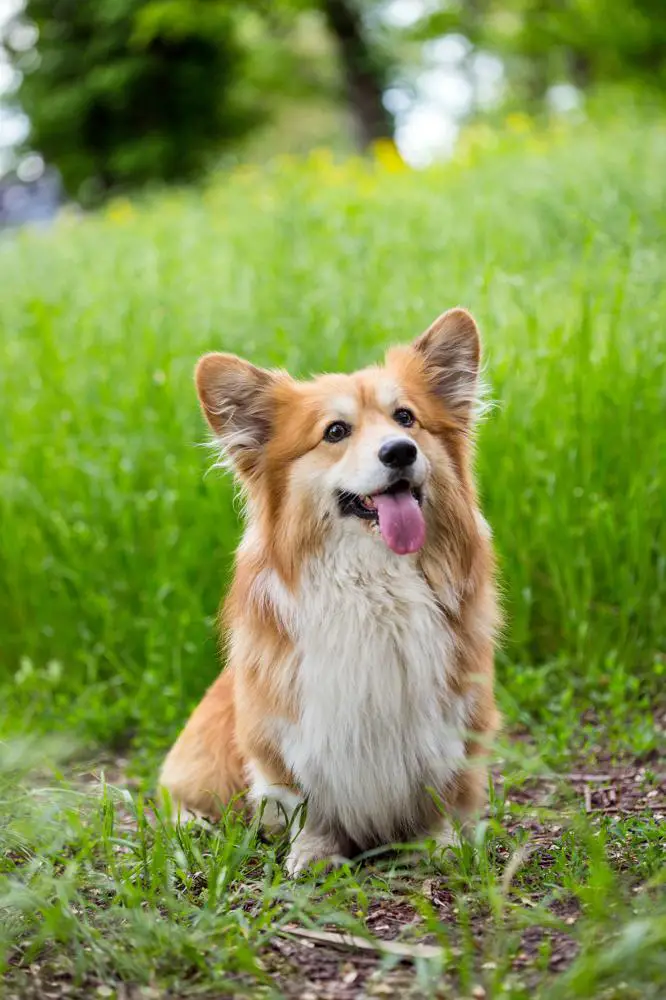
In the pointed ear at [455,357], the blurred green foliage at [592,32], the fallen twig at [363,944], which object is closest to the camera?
the fallen twig at [363,944]

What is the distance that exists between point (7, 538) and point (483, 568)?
274 cm

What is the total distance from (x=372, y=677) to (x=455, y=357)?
3.08 ft

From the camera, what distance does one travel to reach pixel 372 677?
9.91 ft

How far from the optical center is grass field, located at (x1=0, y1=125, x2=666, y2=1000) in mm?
2439

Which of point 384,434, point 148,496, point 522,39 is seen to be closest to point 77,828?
point 384,434

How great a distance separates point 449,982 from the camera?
7.50ft

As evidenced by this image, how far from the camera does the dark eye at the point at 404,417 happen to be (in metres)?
3.08

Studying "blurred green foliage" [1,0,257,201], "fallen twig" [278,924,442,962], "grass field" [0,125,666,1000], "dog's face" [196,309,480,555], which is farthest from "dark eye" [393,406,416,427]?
"blurred green foliage" [1,0,257,201]

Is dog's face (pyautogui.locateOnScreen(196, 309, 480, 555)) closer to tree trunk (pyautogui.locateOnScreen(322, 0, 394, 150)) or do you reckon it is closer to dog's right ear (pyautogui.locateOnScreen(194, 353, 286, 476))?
dog's right ear (pyautogui.locateOnScreen(194, 353, 286, 476))

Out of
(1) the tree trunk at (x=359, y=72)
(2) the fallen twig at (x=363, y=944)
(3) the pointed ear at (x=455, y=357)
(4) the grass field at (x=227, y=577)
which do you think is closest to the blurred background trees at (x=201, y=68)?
(1) the tree trunk at (x=359, y=72)

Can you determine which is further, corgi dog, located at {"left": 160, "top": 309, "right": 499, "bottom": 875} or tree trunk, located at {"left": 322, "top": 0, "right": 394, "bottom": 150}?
tree trunk, located at {"left": 322, "top": 0, "right": 394, "bottom": 150}

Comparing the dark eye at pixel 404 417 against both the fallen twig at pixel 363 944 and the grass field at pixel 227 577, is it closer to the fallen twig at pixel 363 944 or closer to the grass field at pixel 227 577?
the grass field at pixel 227 577

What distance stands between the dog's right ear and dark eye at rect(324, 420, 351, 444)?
0.22 meters

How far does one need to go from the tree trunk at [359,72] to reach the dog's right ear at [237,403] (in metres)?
10.6
